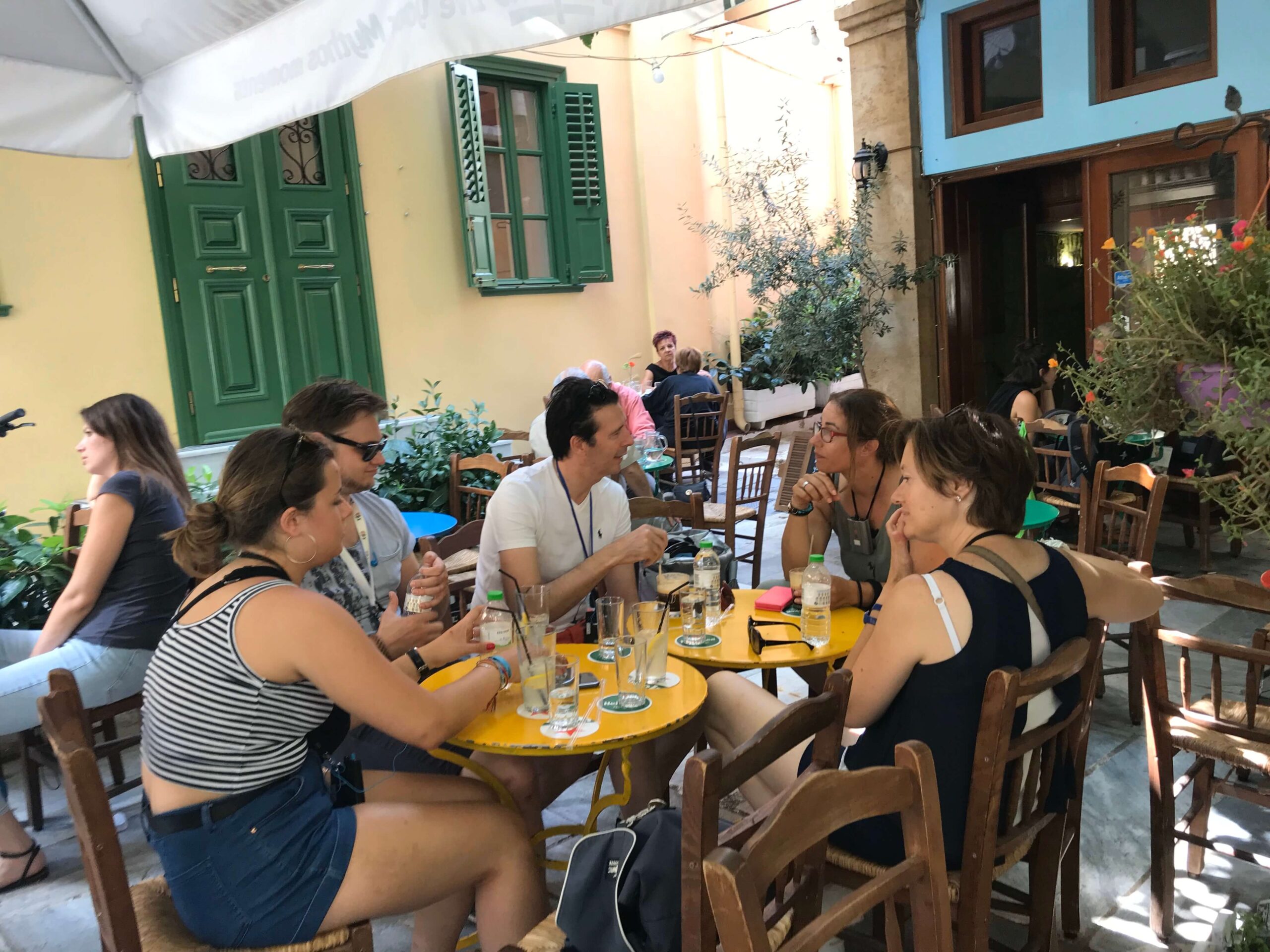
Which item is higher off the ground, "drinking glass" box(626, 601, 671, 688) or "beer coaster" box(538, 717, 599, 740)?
"drinking glass" box(626, 601, 671, 688)

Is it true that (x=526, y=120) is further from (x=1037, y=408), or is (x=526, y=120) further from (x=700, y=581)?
(x=700, y=581)

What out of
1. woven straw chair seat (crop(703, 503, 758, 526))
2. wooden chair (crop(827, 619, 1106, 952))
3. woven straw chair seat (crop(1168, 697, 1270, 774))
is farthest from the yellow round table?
woven straw chair seat (crop(703, 503, 758, 526))

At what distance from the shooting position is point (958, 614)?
174 cm

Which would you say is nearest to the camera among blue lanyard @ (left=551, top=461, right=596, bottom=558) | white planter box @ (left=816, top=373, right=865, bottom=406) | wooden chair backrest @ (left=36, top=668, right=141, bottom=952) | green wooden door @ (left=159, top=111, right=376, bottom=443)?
wooden chair backrest @ (left=36, top=668, right=141, bottom=952)

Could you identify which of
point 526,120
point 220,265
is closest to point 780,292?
point 526,120

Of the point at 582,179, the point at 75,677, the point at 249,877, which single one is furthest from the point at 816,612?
the point at 582,179

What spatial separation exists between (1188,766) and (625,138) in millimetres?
7560

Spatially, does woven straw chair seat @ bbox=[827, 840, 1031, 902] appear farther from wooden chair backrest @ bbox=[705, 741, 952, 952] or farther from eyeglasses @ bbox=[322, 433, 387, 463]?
eyeglasses @ bbox=[322, 433, 387, 463]

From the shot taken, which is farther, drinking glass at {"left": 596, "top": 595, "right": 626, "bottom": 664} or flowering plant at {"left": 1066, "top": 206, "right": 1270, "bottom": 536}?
drinking glass at {"left": 596, "top": 595, "right": 626, "bottom": 664}

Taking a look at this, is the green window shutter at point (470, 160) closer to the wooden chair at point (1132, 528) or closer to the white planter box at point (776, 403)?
the white planter box at point (776, 403)

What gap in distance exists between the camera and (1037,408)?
19.3ft

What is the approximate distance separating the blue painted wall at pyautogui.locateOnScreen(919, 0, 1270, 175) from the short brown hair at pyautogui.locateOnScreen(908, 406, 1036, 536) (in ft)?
14.0

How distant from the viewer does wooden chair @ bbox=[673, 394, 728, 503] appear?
7.17m

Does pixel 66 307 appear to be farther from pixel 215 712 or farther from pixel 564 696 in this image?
pixel 564 696
